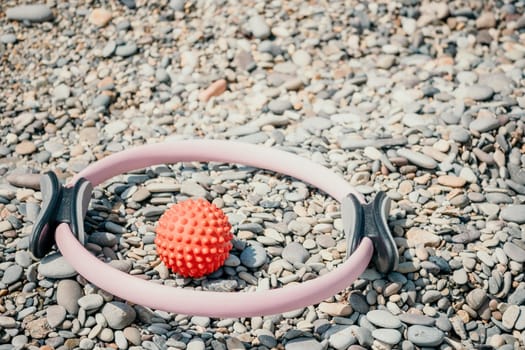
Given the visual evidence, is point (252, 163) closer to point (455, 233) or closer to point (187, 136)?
point (187, 136)

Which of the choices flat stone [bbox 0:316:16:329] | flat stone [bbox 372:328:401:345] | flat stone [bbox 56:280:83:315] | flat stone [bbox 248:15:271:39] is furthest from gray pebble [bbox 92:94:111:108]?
flat stone [bbox 372:328:401:345]

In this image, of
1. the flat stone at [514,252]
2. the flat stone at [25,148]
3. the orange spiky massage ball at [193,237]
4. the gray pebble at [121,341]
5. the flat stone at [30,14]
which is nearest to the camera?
the gray pebble at [121,341]

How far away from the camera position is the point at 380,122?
4.73m

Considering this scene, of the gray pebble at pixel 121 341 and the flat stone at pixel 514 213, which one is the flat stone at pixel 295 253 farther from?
the flat stone at pixel 514 213

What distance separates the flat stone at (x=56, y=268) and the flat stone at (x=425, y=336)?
1705mm

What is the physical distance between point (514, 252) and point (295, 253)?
46.7 inches

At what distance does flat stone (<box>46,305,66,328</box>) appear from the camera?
11.1 feet

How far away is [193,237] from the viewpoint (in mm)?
3387

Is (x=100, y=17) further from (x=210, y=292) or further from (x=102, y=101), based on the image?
(x=210, y=292)

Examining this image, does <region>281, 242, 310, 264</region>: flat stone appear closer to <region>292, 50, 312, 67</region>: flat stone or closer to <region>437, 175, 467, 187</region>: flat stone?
<region>437, 175, 467, 187</region>: flat stone

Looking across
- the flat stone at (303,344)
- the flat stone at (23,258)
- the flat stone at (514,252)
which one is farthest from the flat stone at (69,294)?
the flat stone at (514,252)

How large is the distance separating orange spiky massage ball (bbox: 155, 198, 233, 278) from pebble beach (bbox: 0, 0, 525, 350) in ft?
0.62

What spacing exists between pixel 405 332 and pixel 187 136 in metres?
2.06

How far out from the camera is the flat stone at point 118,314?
3.37 m
